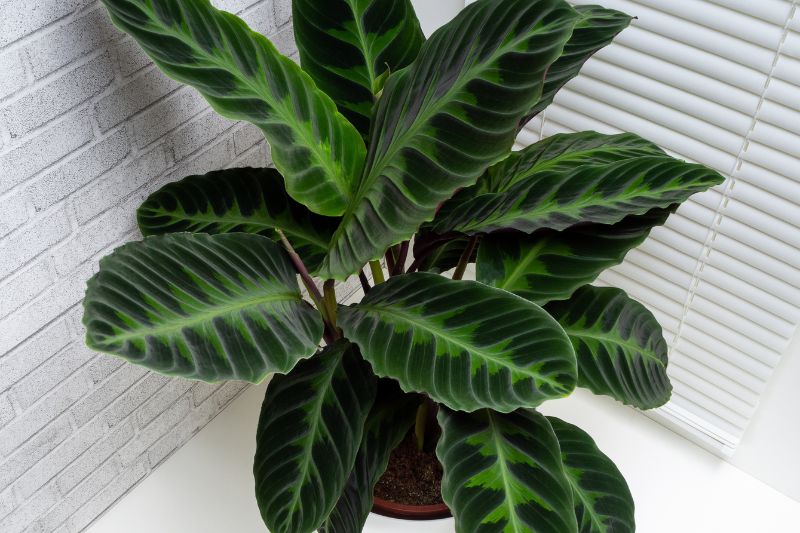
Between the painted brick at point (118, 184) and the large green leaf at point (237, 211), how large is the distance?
11 cm

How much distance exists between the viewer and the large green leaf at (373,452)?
1.12 m

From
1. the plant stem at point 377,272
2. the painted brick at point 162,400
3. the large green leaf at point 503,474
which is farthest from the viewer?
the painted brick at point 162,400

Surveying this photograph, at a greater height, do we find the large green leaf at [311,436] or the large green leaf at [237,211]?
the large green leaf at [237,211]

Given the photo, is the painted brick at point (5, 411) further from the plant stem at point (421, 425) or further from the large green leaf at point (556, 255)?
the large green leaf at point (556, 255)

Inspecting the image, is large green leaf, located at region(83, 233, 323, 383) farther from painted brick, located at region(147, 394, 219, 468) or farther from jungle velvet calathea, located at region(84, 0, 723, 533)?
painted brick, located at region(147, 394, 219, 468)

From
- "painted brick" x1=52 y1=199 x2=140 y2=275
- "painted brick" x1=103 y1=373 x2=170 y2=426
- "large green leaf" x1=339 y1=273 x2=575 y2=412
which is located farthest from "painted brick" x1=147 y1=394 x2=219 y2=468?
"large green leaf" x1=339 y1=273 x2=575 y2=412

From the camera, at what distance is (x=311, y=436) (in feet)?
3.52

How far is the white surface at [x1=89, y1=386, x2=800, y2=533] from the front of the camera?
1.49m

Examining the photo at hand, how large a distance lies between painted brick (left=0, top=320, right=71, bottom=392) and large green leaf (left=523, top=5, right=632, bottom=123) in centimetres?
76

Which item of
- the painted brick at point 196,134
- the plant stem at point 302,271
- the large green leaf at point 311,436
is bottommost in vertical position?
the large green leaf at point 311,436

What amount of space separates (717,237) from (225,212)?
2.73 feet

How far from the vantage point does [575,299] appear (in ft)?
3.97

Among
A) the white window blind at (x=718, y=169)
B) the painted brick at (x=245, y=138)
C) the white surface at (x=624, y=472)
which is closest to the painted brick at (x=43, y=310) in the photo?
the painted brick at (x=245, y=138)

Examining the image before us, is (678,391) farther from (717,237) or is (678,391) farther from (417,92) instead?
(417,92)
